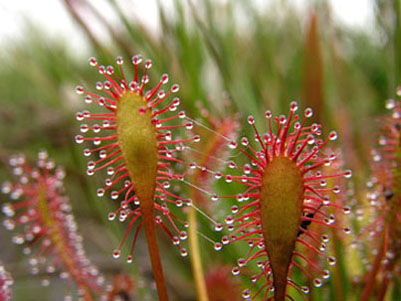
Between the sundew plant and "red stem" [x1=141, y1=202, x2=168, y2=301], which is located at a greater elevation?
the sundew plant

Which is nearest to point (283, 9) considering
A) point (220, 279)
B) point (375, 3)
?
point (375, 3)

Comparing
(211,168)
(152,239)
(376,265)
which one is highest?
(211,168)

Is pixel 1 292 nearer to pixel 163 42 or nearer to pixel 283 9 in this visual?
pixel 163 42

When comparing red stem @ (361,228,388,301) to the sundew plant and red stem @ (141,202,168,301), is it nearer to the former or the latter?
the sundew plant

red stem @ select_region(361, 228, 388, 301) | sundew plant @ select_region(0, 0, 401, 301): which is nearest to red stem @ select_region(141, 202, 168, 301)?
sundew plant @ select_region(0, 0, 401, 301)

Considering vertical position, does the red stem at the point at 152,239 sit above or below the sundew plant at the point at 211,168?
below

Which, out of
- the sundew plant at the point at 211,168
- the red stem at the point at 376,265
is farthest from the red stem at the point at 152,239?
the red stem at the point at 376,265

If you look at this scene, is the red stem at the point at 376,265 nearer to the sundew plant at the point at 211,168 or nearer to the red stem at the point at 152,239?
the sundew plant at the point at 211,168

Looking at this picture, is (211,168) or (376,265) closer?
(376,265)

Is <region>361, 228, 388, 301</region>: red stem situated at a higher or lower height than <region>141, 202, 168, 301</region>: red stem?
higher
